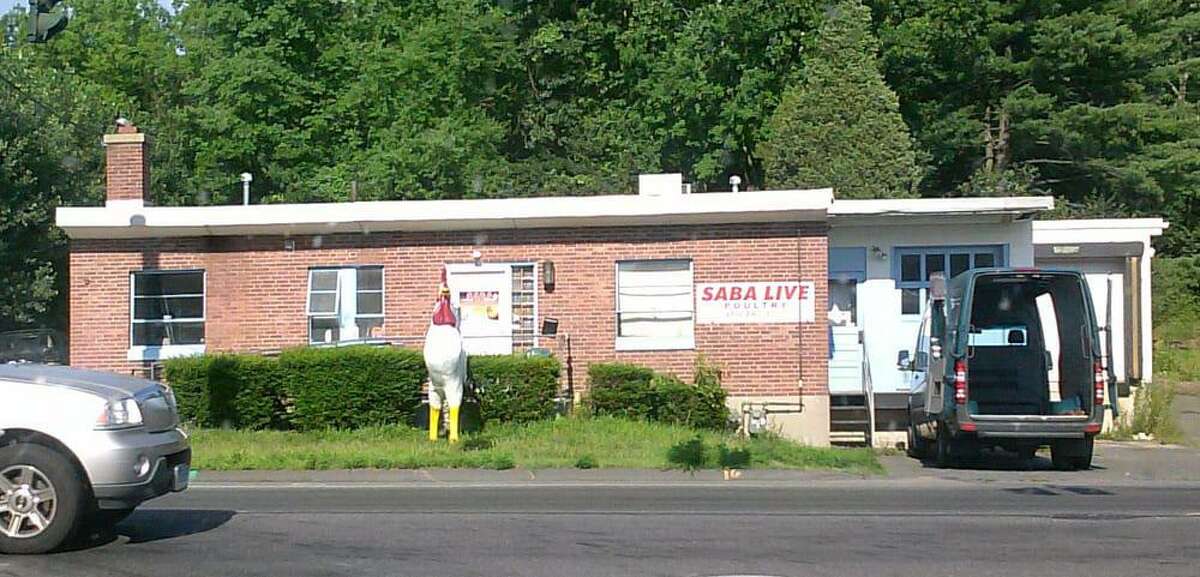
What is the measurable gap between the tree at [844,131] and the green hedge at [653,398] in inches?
505

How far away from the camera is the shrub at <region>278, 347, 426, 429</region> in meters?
20.0

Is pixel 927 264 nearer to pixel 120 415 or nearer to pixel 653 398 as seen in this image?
pixel 653 398

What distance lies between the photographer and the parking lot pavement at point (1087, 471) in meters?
16.8

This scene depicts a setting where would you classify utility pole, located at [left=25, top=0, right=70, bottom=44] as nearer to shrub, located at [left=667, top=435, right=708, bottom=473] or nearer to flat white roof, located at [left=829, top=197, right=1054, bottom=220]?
shrub, located at [left=667, top=435, right=708, bottom=473]

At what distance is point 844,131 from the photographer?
3341 centimetres

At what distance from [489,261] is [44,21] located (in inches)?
343

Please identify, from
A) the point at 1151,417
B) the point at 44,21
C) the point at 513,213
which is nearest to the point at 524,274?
the point at 513,213

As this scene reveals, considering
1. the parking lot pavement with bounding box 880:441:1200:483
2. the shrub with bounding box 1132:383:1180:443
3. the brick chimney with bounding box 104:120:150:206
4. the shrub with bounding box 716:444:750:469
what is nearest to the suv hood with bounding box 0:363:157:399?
the shrub with bounding box 716:444:750:469

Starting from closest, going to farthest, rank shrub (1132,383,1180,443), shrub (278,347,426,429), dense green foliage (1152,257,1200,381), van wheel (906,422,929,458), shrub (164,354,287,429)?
van wheel (906,422,929,458) → shrub (278,347,426,429) → shrub (164,354,287,429) → shrub (1132,383,1180,443) → dense green foliage (1152,257,1200,381)

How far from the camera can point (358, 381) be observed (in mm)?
20016

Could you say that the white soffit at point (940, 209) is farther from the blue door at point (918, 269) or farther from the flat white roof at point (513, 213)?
the blue door at point (918, 269)

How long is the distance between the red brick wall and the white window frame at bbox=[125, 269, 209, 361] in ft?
0.28

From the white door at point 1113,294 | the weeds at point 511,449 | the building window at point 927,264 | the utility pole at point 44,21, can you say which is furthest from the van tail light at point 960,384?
the utility pole at point 44,21

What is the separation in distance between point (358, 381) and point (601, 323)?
4.02 metres
